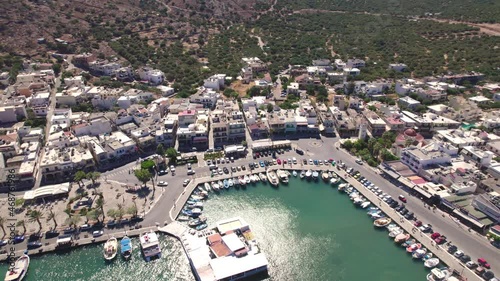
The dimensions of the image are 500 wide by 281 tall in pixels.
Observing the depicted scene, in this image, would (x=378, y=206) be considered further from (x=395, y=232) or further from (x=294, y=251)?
(x=294, y=251)

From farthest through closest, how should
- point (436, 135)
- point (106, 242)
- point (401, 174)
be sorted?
point (436, 135), point (401, 174), point (106, 242)

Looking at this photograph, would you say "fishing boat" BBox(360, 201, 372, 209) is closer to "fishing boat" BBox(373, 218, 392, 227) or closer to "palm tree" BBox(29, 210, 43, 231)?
"fishing boat" BBox(373, 218, 392, 227)

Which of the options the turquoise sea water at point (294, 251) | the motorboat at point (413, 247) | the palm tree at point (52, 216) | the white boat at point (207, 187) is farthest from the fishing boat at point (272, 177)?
the palm tree at point (52, 216)

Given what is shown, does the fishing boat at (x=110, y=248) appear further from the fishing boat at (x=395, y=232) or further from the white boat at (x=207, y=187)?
the fishing boat at (x=395, y=232)

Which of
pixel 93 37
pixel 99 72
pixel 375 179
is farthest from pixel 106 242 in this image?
pixel 93 37

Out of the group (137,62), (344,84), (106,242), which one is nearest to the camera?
(106,242)

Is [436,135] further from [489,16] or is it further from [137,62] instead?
[489,16]
